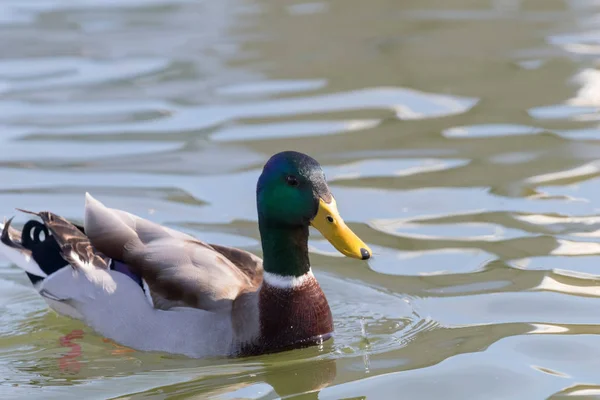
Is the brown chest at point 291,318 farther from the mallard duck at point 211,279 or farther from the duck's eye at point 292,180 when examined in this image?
the duck's eye at point 292,180

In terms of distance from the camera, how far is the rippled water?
19.6 feet

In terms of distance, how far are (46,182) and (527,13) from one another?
20.9 feet

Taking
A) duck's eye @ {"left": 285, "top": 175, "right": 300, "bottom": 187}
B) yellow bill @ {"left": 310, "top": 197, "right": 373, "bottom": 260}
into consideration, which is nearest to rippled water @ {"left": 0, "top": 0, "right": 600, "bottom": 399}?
yellow bill @ {"left": 310, "top": 197, "right": 373, "bottom": 260}

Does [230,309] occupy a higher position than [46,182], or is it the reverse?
[46,182]

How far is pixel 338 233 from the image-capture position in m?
5.99

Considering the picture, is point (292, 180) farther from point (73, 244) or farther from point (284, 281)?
point (73, 244)

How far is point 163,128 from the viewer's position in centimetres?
1029

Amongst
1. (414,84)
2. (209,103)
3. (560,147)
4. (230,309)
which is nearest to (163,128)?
(209,103)

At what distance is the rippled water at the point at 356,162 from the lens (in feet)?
19.6

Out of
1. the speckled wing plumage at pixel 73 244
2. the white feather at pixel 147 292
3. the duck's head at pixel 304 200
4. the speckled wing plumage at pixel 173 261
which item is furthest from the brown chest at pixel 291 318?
the speckled wing plumage at pixel 73 244

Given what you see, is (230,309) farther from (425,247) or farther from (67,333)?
(425,247)

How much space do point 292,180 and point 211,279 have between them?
0.67 metres

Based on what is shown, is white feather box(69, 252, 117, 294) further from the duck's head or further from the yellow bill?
the yellow bill

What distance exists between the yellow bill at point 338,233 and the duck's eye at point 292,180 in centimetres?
15
